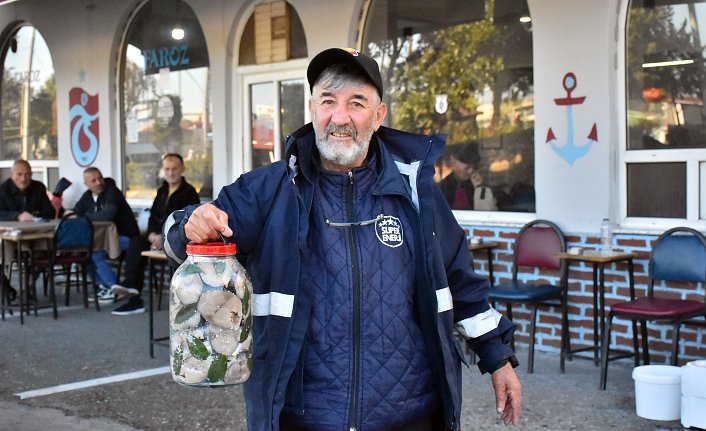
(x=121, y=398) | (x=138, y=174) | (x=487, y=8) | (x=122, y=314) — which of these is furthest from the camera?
(x=138, y=174)

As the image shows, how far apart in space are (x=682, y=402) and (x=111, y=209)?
22.3 ft

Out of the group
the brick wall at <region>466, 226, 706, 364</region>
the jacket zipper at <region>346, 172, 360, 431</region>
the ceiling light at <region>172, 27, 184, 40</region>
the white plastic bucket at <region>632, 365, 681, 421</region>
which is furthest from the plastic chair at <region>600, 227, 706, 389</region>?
the ceiling light at <region>172, 27, 184, 40</region>

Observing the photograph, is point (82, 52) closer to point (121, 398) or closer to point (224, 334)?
point (121, 398)

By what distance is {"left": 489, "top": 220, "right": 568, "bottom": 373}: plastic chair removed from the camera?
6.72 meters

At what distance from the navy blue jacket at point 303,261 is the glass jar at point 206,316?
7.5 inches

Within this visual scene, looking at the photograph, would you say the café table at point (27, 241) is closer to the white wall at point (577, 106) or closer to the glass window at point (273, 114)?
the glass window at point (273, 114)

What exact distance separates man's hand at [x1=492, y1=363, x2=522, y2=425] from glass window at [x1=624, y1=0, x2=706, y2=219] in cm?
412

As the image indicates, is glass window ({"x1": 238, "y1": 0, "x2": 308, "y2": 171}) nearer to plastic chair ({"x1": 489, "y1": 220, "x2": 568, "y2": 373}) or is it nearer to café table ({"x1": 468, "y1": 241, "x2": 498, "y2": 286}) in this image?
café table ({"x1": 468, "y1": 241, "x2": 498, "y2": 286})

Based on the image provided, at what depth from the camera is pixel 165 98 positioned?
10.9 m

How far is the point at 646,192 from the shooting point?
269 inches

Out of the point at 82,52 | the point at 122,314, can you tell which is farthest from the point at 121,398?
the point at 82,52

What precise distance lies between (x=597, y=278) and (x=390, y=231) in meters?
4.61

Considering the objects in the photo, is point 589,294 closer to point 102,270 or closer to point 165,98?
point 102,270

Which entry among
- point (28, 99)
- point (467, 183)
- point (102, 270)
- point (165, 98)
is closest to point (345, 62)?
point (467, 183)
